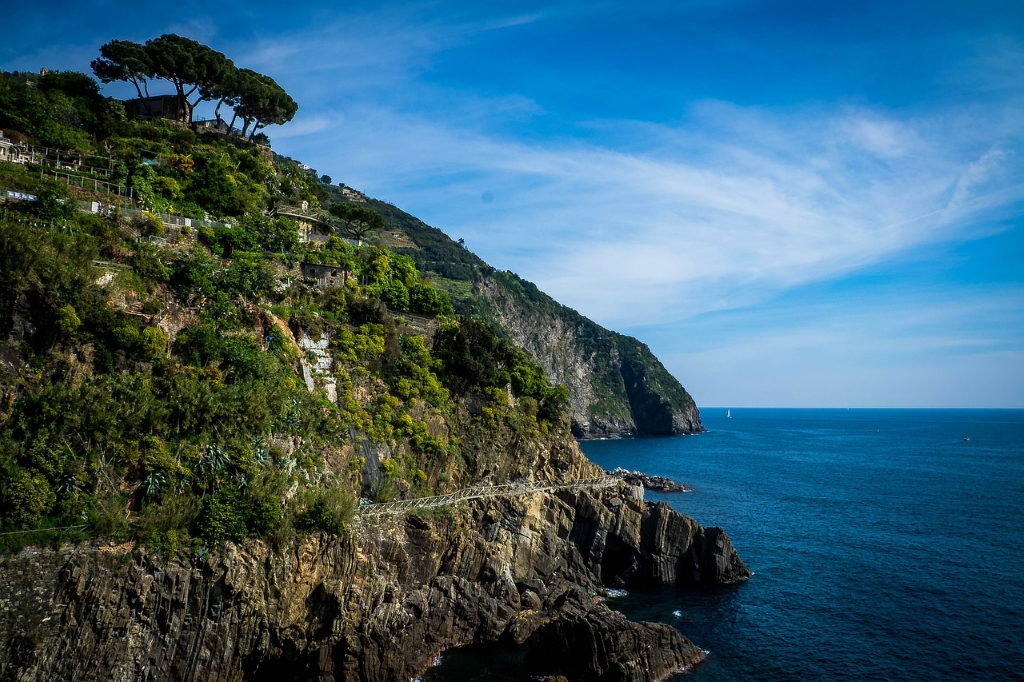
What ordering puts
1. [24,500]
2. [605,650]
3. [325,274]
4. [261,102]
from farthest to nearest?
[261,102] < [325,274] < [605,650] < [24,500]

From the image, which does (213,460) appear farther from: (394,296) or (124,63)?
(124,63)

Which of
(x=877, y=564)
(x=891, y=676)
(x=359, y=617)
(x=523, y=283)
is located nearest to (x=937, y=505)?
(x=877, y=564)

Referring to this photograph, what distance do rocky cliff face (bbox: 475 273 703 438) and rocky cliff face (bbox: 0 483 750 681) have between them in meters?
108

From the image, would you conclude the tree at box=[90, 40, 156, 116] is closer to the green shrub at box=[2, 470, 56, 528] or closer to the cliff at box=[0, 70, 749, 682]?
the cliff at box=[0, 70, 749, 682]

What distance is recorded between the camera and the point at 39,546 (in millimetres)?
24766

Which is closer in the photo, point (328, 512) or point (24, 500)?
point (24, 500)

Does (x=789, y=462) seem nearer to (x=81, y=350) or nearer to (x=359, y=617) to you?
(x=359, y=617)

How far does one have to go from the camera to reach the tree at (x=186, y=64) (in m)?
54.3

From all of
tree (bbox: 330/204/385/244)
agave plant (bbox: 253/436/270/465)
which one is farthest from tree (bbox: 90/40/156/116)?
agave plant (bbox: 253/436/270/465)

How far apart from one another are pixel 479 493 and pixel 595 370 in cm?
12481

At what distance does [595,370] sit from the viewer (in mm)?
162875

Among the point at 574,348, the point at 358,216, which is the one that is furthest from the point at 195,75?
the point at 574,348

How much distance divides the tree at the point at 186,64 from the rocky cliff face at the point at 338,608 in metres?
46.4

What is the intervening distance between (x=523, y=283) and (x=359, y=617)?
148 meters
